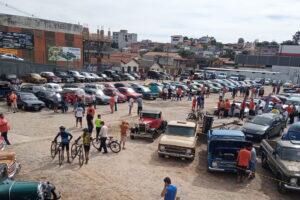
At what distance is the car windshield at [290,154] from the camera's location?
1453 centimetres

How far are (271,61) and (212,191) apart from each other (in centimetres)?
9318

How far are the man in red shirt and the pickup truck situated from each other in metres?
1.27

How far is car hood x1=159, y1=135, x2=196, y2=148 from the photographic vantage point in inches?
658

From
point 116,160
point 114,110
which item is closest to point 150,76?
point 114,110

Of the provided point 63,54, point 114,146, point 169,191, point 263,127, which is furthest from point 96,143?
point 63,54

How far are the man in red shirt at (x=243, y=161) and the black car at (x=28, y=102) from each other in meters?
17.9

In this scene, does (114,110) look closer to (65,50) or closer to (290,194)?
(290,194)

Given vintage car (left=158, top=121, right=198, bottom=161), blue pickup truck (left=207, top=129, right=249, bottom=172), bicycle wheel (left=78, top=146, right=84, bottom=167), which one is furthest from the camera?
vintage car (left=158, top=121, right=198, bottom=161)

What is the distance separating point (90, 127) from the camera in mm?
20766

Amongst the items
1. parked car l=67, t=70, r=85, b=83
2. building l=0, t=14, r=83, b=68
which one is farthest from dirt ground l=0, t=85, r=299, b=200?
building l=0, t=14, r=83, b=68

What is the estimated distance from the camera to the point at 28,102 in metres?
27.2

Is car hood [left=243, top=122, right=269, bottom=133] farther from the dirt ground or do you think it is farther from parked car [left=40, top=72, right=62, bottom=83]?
parked car [left=40, top=72, right=62, bottom=83]

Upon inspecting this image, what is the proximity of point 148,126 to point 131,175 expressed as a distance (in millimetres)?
6214

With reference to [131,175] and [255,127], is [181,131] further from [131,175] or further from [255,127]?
[255,127]
